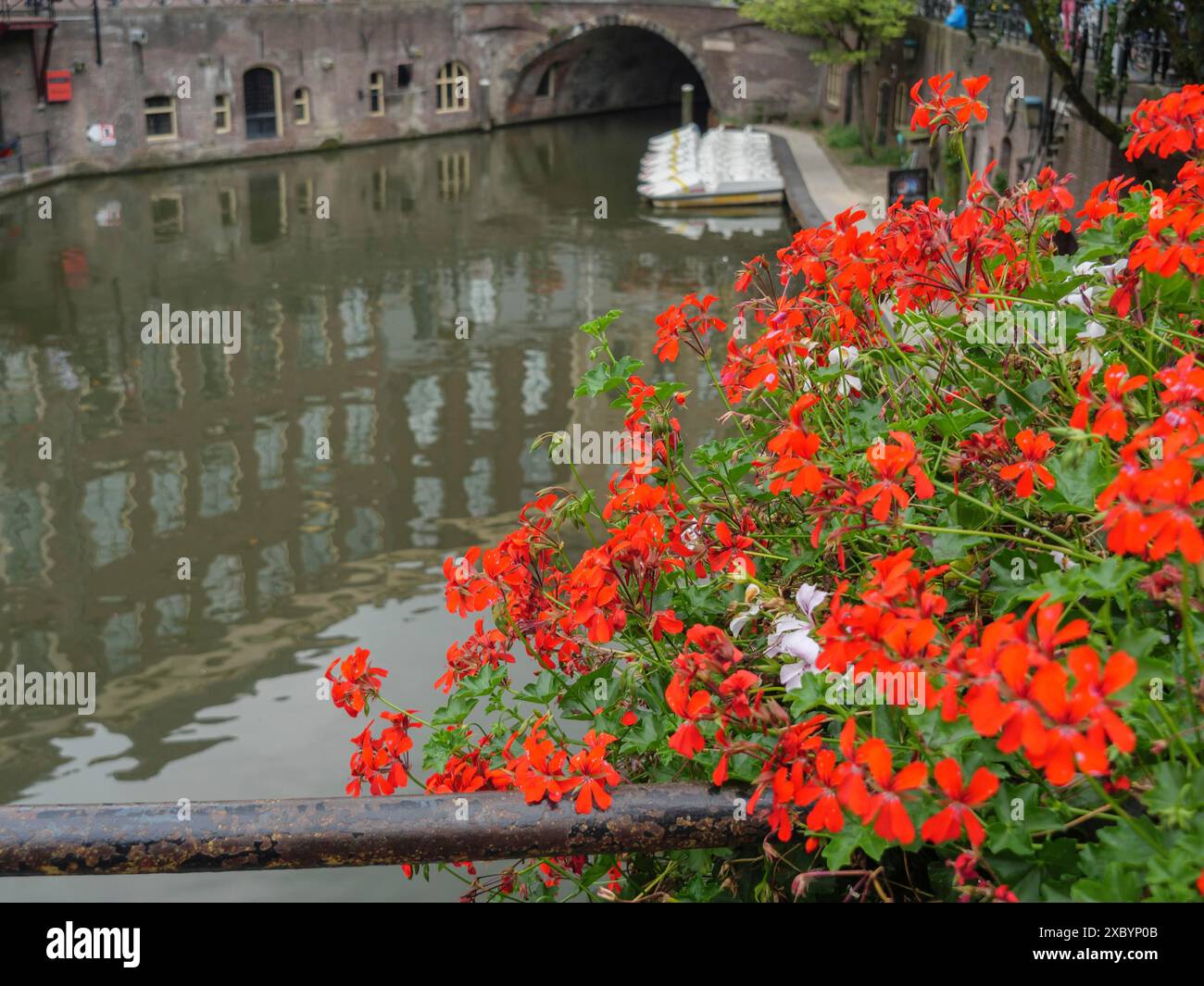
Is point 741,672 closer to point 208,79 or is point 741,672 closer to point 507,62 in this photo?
point 208,79

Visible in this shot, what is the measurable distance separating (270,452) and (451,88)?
24.5 m

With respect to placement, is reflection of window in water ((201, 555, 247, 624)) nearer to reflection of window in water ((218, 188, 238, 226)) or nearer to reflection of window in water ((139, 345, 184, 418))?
reflection of window in water ((139, 345, 184, 418))

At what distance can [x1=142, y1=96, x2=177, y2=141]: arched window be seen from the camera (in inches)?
1113

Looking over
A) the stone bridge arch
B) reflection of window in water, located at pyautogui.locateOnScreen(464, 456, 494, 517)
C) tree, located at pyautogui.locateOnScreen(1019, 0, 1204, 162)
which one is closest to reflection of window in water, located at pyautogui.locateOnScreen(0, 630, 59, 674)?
reflection of window in water, located at pyautogui.locateOnScreen(464, 456, 494, 517)

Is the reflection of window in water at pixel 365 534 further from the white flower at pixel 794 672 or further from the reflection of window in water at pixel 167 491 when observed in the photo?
the white flower at pixel 794 672

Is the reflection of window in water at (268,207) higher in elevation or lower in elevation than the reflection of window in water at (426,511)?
higher

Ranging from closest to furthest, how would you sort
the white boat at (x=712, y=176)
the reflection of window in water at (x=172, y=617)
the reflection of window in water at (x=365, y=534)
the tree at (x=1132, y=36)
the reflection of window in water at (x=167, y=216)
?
1. the reflection of window in water at (x=172, y=617)
2. the reflection of window in water at (x=365, y=534)
3. the tree at (x=1132, y=36)
4. the reflection of window in water at (x=167, y=216)
5. the white boat at (x=712, y=176)

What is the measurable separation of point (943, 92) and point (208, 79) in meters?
28.5

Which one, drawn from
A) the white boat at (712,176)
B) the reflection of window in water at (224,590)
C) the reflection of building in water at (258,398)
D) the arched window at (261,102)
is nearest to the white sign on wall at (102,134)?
the reflection of building in water at (258,398)

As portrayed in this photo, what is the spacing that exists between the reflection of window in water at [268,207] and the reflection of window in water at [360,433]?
8.89 metres

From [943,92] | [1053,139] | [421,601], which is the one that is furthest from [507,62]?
[943,92]

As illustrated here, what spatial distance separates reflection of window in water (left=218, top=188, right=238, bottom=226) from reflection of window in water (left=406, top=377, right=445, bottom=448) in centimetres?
999

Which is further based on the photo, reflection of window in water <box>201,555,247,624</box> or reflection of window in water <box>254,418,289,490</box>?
reflection of window in water <box>254,418,289,490</box>

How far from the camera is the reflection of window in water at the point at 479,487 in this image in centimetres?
1108
